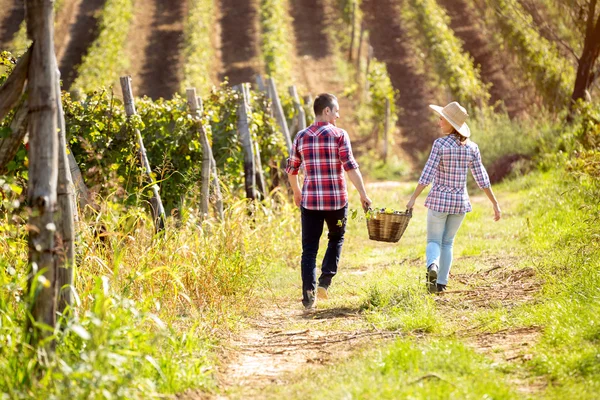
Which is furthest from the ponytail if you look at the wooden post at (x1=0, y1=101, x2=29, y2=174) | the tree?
the tree

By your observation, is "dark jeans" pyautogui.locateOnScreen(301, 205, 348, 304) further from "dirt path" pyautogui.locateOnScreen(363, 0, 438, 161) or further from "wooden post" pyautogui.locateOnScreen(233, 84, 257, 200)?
"dirt path" pyautogui.locateOnScreen(363, 0, 438, 161)

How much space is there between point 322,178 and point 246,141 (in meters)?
3.17

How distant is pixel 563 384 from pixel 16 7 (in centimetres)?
3547

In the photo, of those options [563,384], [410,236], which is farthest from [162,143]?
[563,384]

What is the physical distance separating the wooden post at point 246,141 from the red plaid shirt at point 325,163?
303 centimetres

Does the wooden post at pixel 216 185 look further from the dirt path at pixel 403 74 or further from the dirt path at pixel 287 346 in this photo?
the dirt path at pixel 403 74

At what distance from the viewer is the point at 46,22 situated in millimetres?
3908

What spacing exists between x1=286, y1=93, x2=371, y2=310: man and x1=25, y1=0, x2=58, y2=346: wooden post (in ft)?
8.85

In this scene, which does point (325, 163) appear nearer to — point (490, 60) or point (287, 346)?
point (287, 346)

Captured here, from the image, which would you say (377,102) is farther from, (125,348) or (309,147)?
(125,348)

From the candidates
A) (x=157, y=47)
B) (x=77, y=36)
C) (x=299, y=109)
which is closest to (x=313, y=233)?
(x=299, y=109)

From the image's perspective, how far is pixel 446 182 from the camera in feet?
21.0

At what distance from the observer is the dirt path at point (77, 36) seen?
26.9m

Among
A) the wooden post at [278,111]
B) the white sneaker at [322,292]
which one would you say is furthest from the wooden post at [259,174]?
the white sneaker at [322,292]
